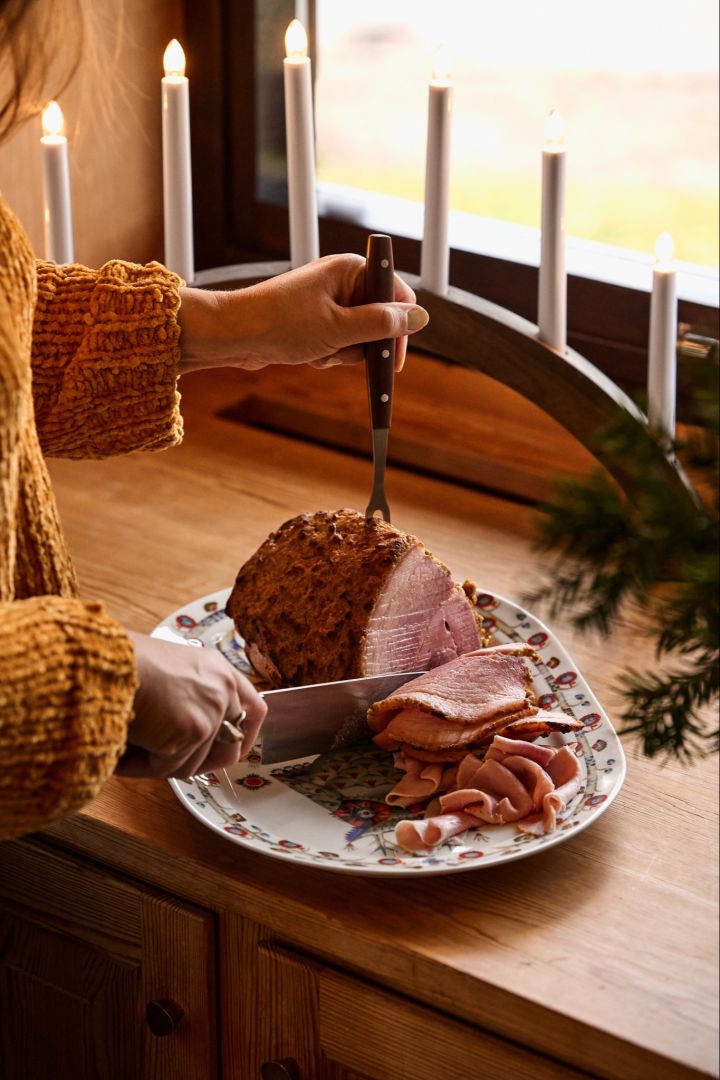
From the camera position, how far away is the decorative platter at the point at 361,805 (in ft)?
2.90

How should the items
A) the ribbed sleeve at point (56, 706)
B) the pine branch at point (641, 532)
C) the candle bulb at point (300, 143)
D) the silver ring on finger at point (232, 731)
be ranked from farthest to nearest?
the candle bulb at point (300, 143) < the silver ring on finger at point (232, 731) < the ribbed sleeve at point (56, 706) < the pine branch at point (641, 532)

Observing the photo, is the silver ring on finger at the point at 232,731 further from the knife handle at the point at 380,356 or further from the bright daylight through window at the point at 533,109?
the bright daylight through window at the point at 533,109

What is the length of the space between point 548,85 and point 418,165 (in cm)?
23

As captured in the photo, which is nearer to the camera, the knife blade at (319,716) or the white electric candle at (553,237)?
the knife blade at (319,716)

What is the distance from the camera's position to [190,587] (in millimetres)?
1271

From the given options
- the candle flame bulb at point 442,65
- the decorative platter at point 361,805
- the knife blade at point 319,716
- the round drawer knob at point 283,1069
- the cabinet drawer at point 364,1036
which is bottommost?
the round drawer knob at point 283,1069

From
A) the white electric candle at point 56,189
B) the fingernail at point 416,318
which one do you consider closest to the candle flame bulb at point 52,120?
the white electric candle at point 56,189

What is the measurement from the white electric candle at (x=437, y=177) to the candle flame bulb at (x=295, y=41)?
0.42 feet

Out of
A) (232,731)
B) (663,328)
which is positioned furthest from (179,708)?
(663,328)

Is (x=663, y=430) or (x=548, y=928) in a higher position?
(x=663, y=430)

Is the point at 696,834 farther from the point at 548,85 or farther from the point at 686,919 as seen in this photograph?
the point at 548,85

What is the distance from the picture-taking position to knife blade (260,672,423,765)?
0.97 metres

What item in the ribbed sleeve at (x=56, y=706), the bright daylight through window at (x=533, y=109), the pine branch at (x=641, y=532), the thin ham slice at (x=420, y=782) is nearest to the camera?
the pine branch at (x=641, y=532)

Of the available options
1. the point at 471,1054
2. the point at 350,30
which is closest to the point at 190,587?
the point at 471,1054
